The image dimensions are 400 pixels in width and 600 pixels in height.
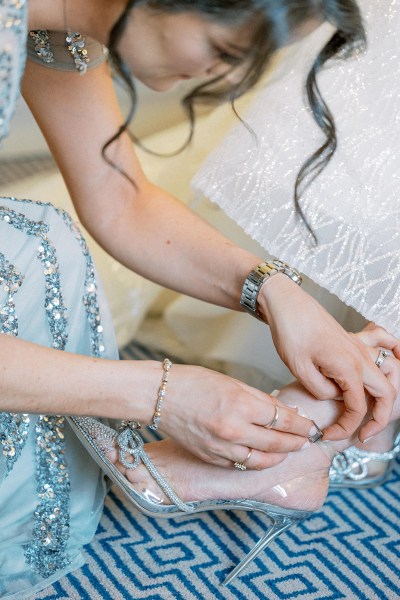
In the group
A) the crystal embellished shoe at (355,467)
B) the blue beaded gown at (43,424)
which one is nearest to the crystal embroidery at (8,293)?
the blue beaded gown at (43,424)

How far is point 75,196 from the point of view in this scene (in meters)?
1.19

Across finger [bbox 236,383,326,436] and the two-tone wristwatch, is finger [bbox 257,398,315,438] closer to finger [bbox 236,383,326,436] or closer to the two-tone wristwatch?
finger [bbox 236,383,326,436]

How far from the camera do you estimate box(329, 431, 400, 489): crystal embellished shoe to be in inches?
51.6

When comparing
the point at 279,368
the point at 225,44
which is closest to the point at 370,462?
the point at 279,368

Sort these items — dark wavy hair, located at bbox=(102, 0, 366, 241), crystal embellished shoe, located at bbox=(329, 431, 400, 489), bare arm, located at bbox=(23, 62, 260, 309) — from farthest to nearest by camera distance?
crystal embellished shoe, located at bbox=(329, 431, 400, 489), bare arm, located at bbox=(23, 62, 260, 309), dark wavy hair, located at bbox=(102, 0, 366, 241)

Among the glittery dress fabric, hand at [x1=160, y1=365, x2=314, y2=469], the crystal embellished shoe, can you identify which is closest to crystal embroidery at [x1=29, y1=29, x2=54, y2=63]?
the glittery dress fabric

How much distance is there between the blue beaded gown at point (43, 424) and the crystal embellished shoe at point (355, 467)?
1.32 ft

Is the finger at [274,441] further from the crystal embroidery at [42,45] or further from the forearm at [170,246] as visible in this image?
the crystal embroidery at [42,45]

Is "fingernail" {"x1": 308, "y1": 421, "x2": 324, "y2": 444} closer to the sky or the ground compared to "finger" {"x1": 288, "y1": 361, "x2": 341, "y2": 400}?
closer to the ground

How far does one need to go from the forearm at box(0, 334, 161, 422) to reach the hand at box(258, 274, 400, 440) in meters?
0.18

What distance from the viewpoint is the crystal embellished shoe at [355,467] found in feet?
4.30

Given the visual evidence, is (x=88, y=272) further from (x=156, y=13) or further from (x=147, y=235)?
(x=156, y=13)

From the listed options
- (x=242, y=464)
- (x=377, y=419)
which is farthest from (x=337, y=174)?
(x=242, y=464)

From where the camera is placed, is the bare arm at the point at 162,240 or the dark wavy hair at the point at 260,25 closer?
the dark wavy hair at the point at 260,25
